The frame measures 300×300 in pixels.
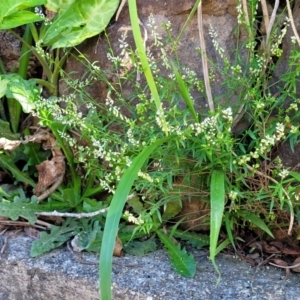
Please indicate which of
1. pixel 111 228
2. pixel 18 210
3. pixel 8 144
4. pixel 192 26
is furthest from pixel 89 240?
pixel 192 26

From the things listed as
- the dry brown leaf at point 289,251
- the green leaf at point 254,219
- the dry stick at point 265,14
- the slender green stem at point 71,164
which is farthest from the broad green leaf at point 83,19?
the dry brown leaf at point 289,251

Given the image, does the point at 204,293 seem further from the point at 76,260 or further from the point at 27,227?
the point at 27,227

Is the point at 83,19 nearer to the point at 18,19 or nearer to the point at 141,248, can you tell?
the point at 18,19

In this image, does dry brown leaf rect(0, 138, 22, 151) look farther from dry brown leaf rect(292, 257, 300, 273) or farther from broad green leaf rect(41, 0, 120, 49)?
dry brown leaf rect(292, 257, 300, 273)

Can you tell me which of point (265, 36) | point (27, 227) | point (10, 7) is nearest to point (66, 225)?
point (27, 227)

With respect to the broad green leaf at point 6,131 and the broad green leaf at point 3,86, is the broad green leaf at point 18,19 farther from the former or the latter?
the broad green leaf at point 6,131

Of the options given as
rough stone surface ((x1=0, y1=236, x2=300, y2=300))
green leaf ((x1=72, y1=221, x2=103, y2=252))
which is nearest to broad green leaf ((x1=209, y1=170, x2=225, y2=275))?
rough stone surface ((x1=0, y1=236, x2=300, y2=300))

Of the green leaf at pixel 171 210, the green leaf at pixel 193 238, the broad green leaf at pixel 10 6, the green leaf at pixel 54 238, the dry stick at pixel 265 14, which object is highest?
the broad green leaf at pixel 10 6
